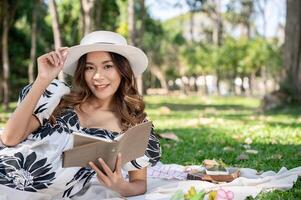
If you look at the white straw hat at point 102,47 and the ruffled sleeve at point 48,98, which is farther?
the white straw hat at point 102,47

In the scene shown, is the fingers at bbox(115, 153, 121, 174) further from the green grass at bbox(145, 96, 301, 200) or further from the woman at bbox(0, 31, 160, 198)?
the green grass at bbox(145, 96, 301, 200)

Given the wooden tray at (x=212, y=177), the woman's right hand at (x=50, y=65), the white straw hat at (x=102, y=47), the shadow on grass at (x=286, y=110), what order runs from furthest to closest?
the shadow on grass at (x=286, y=110) → the wooden tray at (x=212, y=177) → the white straw hat at (x=102, y=47) → the woman's right hand at (x=50, y=65)

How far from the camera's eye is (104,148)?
110 inches

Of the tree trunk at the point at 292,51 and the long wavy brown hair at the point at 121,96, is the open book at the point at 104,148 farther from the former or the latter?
the tree trunk at the point at 292,51

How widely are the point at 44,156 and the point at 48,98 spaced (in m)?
0.34

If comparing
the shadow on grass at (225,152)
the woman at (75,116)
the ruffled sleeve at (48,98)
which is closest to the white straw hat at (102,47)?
the woman at (75,116)

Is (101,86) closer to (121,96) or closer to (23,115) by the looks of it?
(121,96)

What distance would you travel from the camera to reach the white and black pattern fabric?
300 centimetres

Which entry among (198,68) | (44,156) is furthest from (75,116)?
(198,68)

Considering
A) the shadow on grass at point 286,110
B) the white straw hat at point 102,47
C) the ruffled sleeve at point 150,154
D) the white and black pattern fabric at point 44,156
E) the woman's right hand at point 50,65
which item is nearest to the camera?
the woman's right hand at point 50,65

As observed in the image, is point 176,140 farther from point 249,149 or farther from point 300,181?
point 300,181

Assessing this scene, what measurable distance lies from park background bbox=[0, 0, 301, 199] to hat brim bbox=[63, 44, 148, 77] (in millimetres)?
1165

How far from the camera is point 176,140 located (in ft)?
24.1

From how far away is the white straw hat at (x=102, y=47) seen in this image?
3.15m
